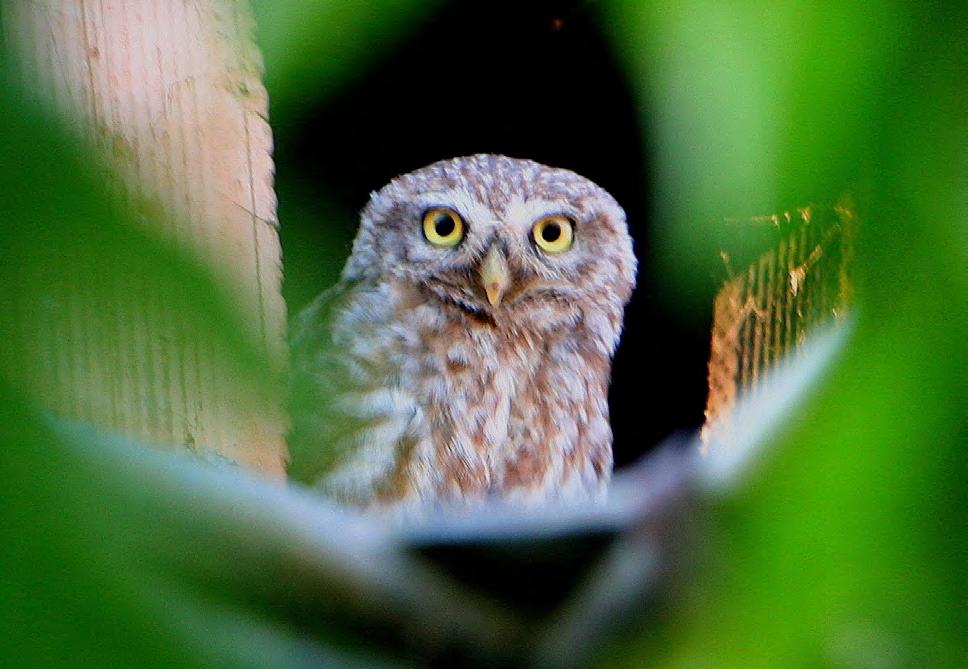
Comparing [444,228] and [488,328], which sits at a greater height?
[444,228]

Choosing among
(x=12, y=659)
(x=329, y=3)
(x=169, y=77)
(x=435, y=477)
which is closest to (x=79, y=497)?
(x=12, y=659)

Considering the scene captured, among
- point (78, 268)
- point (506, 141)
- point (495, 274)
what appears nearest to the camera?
point (78, 268)

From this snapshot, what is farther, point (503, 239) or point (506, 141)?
point (503, 239)

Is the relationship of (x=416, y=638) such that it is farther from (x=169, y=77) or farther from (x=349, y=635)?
(x=169, y=77)

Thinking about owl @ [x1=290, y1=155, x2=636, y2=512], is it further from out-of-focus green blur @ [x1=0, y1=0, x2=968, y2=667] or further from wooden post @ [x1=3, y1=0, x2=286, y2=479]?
out-of-focus green blur @ [x1=0, y1=0, x2=968, y2=667]

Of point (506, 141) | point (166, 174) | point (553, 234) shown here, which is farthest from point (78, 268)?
point (553, 234)

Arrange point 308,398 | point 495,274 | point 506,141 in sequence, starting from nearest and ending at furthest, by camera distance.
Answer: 1. point 308,398
2. point 506,141
3. point 495,274

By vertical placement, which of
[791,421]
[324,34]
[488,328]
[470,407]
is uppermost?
[488,328]

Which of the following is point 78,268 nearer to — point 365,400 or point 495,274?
point 365,400
